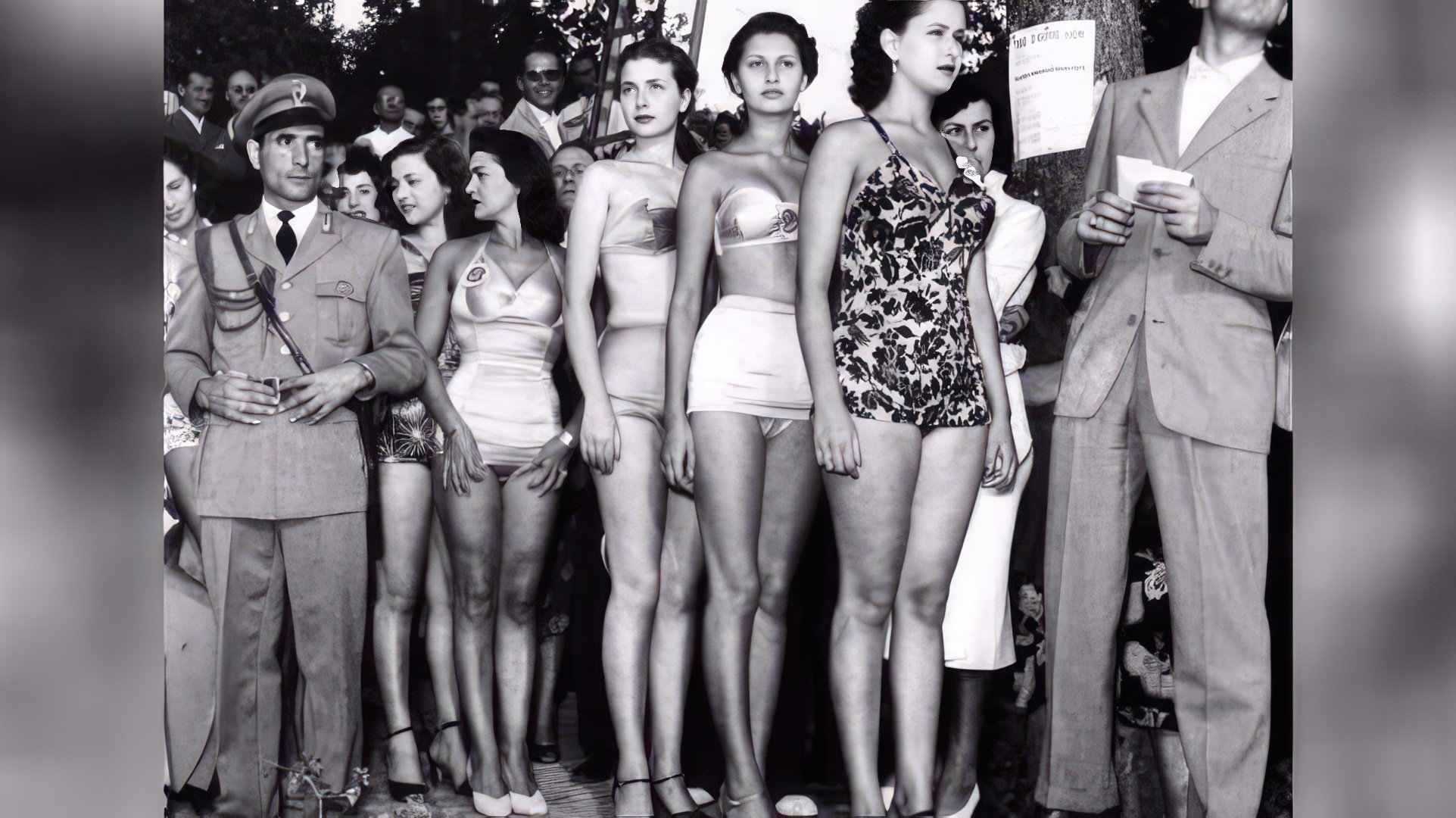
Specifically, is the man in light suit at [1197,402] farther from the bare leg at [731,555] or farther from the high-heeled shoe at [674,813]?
the high-heeled shoe at [674,813]

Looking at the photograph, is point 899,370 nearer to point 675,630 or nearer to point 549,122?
point 675,630

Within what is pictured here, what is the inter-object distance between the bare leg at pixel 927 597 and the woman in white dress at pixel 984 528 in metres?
0.11

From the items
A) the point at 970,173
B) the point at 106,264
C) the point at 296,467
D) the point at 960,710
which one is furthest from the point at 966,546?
the point at 106,264

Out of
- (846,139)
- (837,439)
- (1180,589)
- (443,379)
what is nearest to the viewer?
(837,439)

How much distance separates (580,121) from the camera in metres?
4.82

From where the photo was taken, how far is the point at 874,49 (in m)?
4.75

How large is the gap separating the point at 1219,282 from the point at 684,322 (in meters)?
1.75

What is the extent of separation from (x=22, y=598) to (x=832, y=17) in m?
3.52

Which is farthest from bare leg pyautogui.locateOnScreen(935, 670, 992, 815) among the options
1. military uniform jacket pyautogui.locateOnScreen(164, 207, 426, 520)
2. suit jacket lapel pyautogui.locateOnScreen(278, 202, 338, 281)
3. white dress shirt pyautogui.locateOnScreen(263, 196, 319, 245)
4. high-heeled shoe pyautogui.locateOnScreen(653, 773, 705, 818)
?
white dress shirt pyautogui.locateOnScreen(263, 196, 319, 245)

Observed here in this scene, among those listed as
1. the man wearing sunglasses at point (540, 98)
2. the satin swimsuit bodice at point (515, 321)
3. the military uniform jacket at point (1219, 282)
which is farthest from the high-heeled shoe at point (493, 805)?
the military uniform jacket at point (1219, 282)

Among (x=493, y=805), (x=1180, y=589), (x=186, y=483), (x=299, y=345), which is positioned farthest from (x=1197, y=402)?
(x=186, y=483)

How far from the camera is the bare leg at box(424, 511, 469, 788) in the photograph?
4801 millimetres

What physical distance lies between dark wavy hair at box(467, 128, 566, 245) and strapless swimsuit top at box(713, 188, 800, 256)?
558 millimetres

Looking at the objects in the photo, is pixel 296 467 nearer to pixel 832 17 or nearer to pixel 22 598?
pixel 22 598
